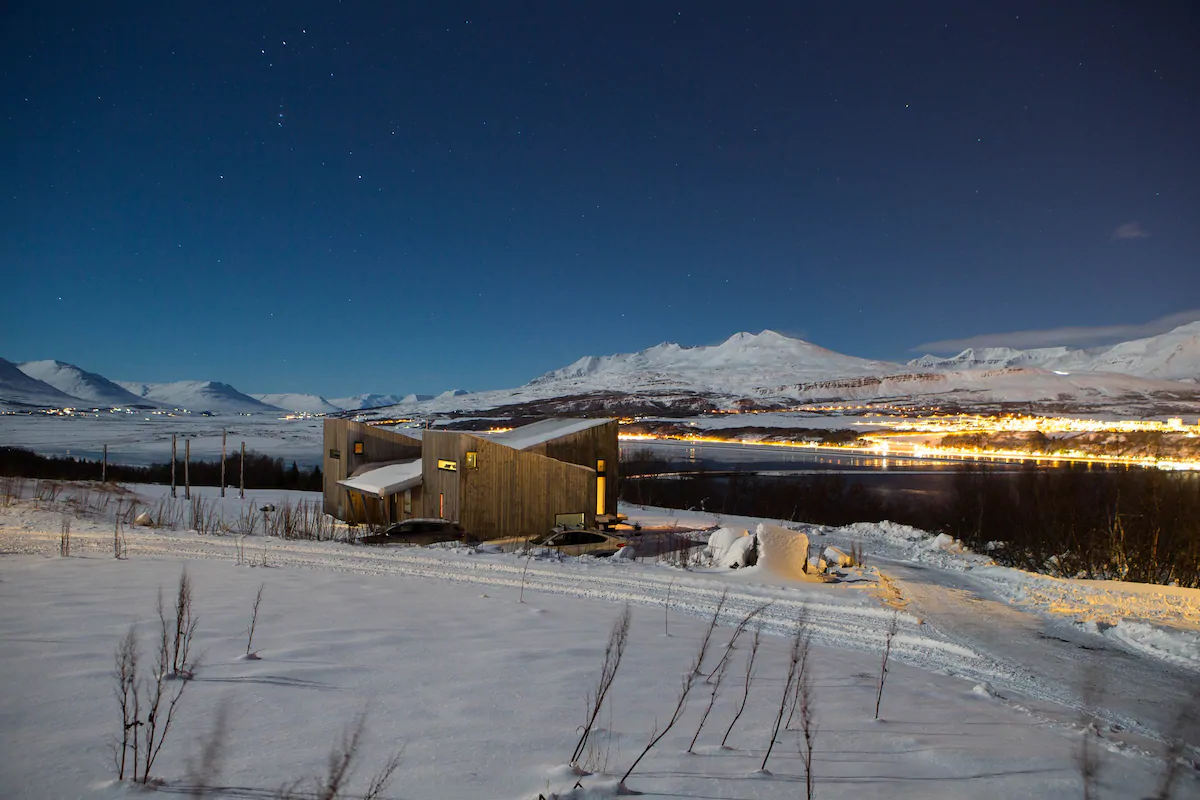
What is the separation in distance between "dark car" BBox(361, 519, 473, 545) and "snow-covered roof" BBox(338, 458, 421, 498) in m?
4.22

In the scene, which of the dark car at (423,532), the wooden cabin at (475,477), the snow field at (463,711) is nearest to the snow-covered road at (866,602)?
the snow field at (463,711)

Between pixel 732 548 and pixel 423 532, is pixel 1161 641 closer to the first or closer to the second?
pixel 732 548

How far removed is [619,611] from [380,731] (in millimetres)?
4600

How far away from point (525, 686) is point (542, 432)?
2363 centimetres

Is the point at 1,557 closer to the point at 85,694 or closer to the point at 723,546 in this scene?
the point at 85,694

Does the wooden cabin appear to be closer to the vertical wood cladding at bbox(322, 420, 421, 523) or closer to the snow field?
the vertical wood cladding at bbox(322, 420, 421, 523)

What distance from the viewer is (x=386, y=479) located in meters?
24.2

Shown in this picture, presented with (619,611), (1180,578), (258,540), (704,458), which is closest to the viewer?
(619,611)

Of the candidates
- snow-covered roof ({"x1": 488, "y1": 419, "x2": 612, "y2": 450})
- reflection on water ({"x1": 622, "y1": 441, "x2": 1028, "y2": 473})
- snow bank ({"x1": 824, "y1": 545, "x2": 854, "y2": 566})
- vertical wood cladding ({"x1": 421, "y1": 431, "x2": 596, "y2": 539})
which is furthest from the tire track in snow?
reflection on water ({"x1": 622, "y1": 441, "x2": 1028, "y2": 473})

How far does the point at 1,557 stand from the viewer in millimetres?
8648

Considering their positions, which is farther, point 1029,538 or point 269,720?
point 1029,538

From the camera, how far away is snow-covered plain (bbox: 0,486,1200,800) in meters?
3.17

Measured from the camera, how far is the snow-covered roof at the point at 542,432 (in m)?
26.2

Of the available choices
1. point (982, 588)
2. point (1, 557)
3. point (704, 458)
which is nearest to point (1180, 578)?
point (982, 588)
